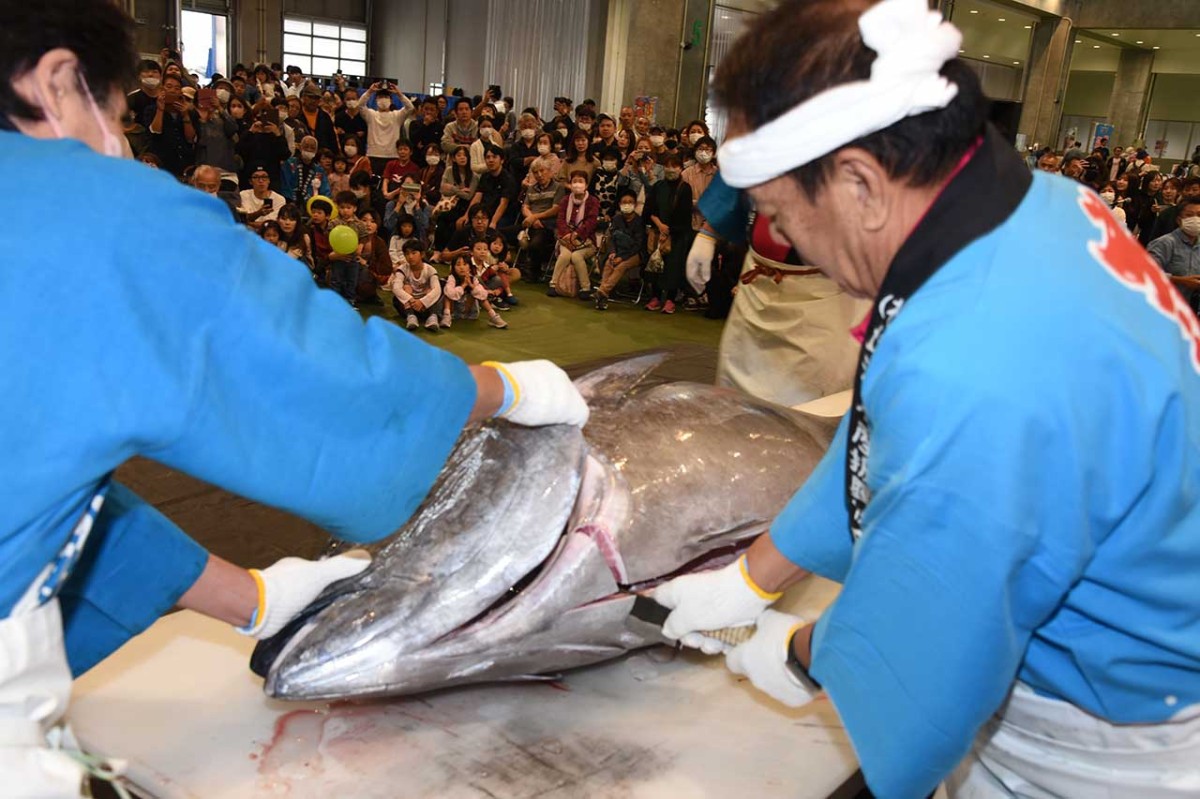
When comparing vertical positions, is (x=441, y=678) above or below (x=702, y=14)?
below

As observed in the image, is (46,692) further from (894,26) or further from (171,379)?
(894,26)

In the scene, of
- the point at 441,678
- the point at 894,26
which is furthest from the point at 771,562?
the point at 894,26

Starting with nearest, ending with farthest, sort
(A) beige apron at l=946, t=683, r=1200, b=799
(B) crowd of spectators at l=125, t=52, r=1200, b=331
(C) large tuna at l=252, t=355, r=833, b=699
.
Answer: (A) beige apron at l=946, t=683, r=1200, b=799, (C) large tuna at l=252, t=355, r=833, b=699, (B) crowd of spectators at l=125, t=52, r=1200, b=331

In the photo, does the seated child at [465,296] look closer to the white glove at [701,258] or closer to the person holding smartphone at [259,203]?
the person holding smartphone at [259,203]

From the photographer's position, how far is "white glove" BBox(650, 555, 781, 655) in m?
1.88

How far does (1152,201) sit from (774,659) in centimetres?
1593

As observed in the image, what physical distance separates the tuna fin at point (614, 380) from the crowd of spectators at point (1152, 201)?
9.73 feet

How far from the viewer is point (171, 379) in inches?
47.4

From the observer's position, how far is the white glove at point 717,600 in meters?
A: 1.88

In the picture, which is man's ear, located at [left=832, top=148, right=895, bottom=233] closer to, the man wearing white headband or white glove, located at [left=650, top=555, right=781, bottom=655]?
the man wearing white headband

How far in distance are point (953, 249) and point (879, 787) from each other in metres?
0.70

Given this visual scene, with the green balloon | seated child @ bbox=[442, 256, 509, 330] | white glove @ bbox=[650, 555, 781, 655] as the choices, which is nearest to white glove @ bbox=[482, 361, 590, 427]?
white glove @ bbox=[650, 555, 781, 655]

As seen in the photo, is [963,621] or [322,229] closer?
[963,621]

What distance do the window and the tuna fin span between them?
22.2m
